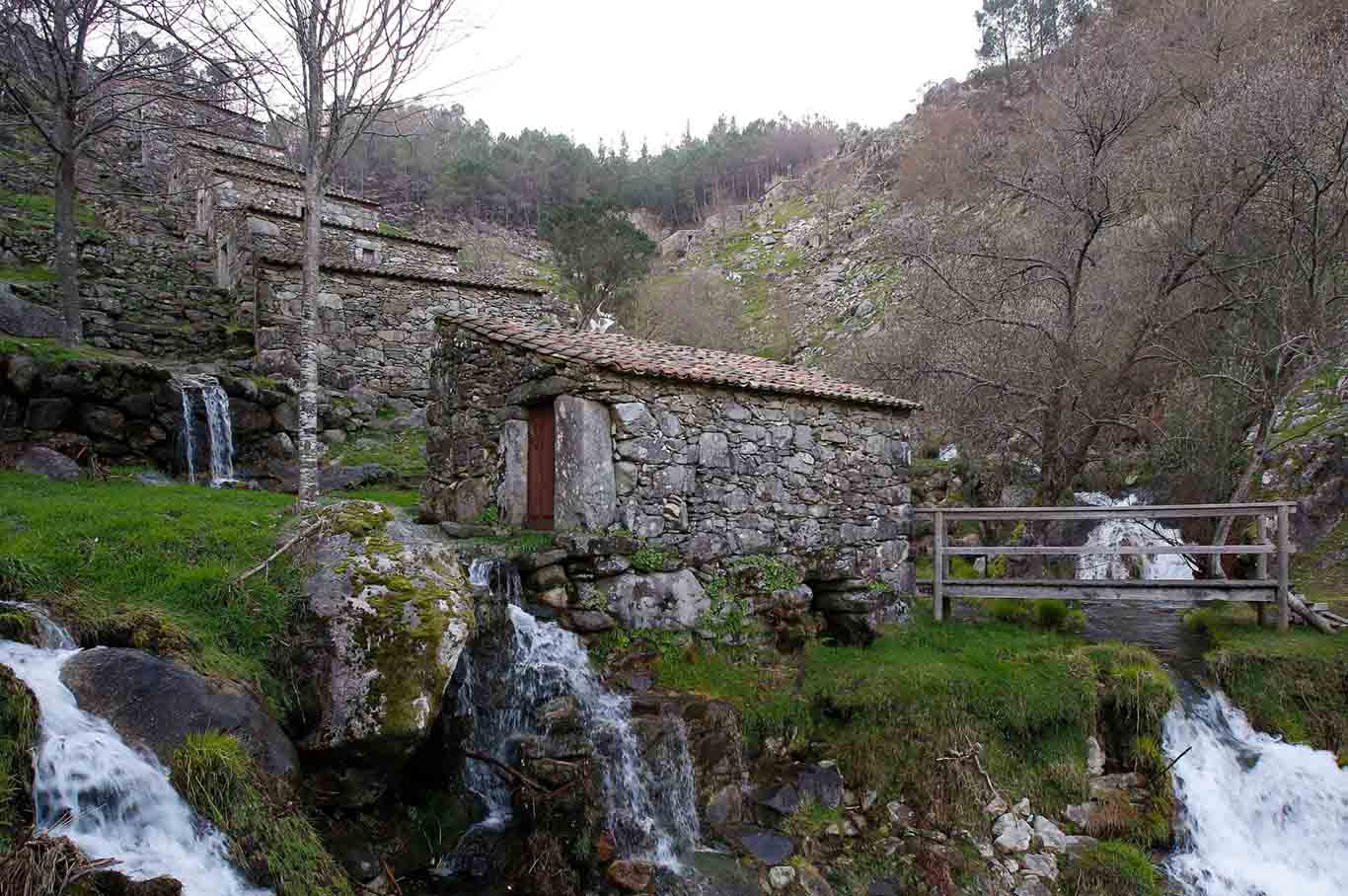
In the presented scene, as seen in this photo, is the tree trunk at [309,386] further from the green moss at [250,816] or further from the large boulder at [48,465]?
the green moss at [250,816]

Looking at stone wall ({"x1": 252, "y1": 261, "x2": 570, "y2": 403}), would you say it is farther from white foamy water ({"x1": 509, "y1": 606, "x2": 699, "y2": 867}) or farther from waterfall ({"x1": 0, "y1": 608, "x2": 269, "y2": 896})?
waterfall ({"x1": 0, "y1": 608, "x2": 269, "y2": 896})

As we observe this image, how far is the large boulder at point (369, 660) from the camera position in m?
4.77

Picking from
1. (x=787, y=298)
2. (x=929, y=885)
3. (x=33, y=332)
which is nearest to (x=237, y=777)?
(x=929, y=885)

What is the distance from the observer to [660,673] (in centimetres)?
711

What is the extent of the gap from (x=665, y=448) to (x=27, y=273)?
44.3 ft

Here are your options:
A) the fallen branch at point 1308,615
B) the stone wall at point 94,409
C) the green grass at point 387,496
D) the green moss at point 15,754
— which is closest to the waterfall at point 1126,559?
the fallen branch at point 1308,615

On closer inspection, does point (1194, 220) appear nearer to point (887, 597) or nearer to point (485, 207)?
point (887, 597)

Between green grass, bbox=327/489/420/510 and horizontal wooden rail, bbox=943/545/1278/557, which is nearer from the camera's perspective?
horizontal wooden rail, bbox=943/545/1278/557

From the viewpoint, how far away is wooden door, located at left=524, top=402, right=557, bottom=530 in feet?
26.0

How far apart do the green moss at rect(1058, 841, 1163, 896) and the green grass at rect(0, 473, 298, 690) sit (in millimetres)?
6304

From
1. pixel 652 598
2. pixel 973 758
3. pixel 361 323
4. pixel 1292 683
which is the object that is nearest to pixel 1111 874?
pixel 973 758

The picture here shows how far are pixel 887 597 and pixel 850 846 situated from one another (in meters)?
3.62

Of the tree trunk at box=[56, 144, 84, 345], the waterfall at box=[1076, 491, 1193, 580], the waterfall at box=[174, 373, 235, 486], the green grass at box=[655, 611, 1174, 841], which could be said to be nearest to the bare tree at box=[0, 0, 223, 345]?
the tree trunk at box=[56, 144, 84, 345]

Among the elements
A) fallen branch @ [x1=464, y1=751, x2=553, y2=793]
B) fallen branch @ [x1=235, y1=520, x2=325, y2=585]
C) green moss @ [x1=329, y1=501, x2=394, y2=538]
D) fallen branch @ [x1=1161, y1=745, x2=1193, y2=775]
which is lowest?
fallen branch @ [x1=1161, y1=745, x2=1193, y2=775]
